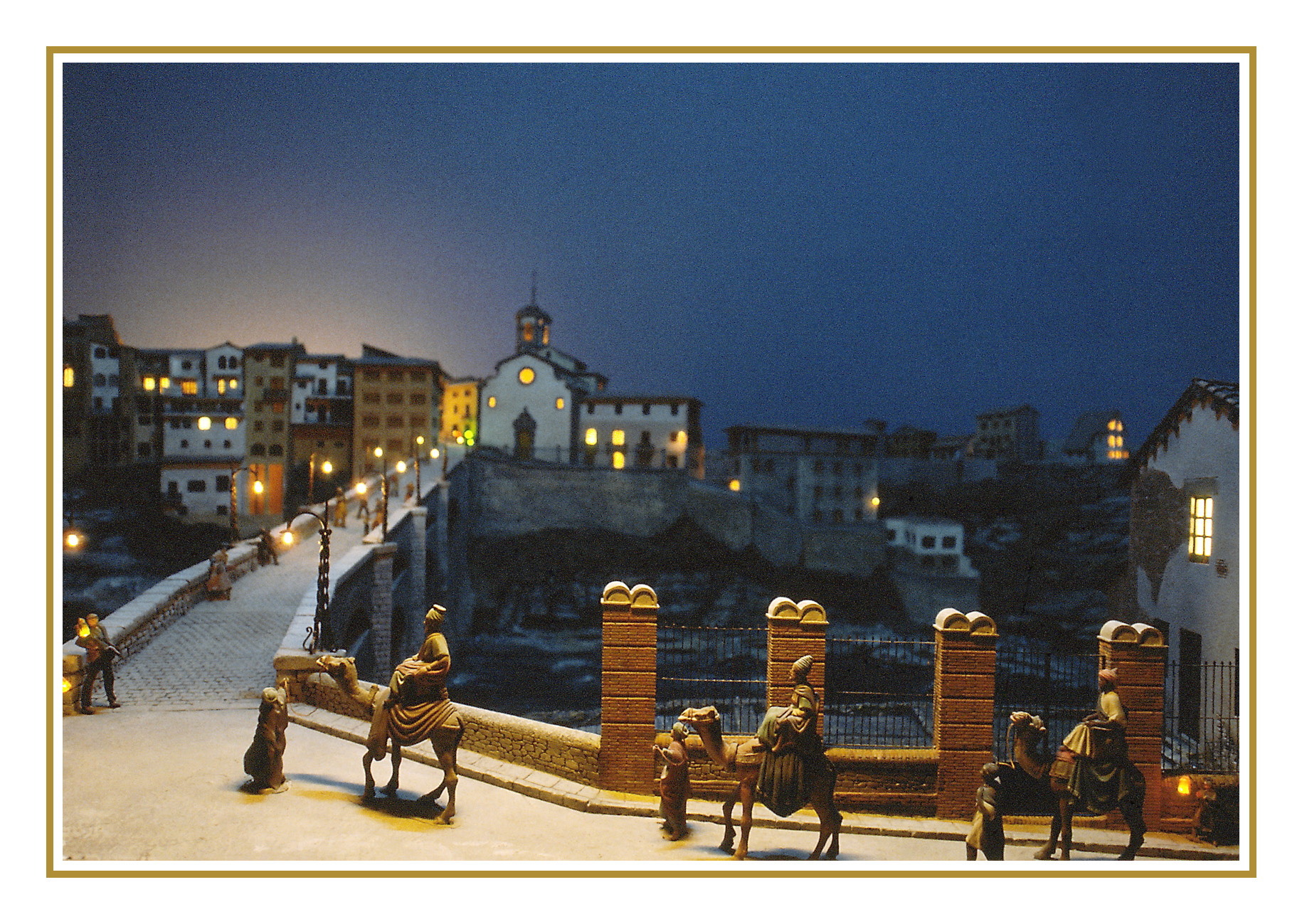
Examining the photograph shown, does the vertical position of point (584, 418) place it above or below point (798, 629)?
above

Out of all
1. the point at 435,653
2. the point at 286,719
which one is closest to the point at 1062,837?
the point at 435,653

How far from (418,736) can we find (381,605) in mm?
10767

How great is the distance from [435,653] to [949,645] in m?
6.07

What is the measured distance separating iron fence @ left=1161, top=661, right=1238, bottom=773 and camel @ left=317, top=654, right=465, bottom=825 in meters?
9.57

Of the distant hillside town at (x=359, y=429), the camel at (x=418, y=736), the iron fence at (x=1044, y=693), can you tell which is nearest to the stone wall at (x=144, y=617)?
the camel at (x=418, y=736)

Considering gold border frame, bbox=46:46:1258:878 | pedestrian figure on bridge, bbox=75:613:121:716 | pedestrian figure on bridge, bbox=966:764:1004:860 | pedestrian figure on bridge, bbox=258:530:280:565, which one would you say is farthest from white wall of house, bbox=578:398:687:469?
pedestrian figure on bridge, bbox=966:764:1004:860

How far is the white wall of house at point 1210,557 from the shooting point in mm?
10977

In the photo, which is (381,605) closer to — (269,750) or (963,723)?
(269,750)

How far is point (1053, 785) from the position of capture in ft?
23.0

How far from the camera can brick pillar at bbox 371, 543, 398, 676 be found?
16.5 metres
